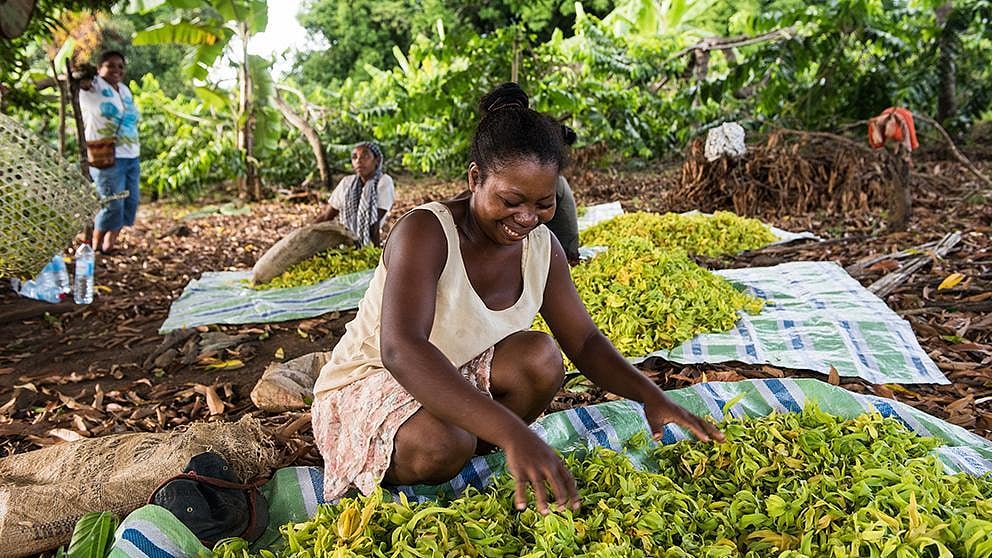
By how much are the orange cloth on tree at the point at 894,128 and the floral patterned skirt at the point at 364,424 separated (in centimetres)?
470

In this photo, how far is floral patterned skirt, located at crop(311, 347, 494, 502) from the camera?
1.72 meters

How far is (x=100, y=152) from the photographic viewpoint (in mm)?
Answer: 5734

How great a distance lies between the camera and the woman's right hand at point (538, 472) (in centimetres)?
133

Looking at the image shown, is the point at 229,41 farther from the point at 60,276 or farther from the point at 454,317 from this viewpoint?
the point at 454,317

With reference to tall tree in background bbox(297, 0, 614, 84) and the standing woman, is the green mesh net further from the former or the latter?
tall tree in background bbox(297, 0, 614, 84)

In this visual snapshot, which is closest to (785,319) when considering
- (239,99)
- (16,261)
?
(16,261)

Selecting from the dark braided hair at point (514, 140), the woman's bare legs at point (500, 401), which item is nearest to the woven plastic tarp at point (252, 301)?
the woman's bare legs at point (500, 401)

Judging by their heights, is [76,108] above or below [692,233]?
above

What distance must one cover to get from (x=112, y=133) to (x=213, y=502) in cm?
503

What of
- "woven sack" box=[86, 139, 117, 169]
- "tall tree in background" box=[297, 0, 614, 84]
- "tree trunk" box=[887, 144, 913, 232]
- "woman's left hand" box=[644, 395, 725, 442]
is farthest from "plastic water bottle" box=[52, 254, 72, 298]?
"tall tree in background" box=[297, 0, 614, 84]

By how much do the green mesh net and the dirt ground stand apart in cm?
65

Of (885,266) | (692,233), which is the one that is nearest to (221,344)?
(692,233)

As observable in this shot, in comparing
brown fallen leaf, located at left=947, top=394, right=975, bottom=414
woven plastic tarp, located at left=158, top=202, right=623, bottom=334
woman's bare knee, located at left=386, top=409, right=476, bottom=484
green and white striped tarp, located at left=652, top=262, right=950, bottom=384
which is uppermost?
woman's bare knee, located at left=386, top=409, right=476, bottom=484

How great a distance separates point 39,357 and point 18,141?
1.33 metres
